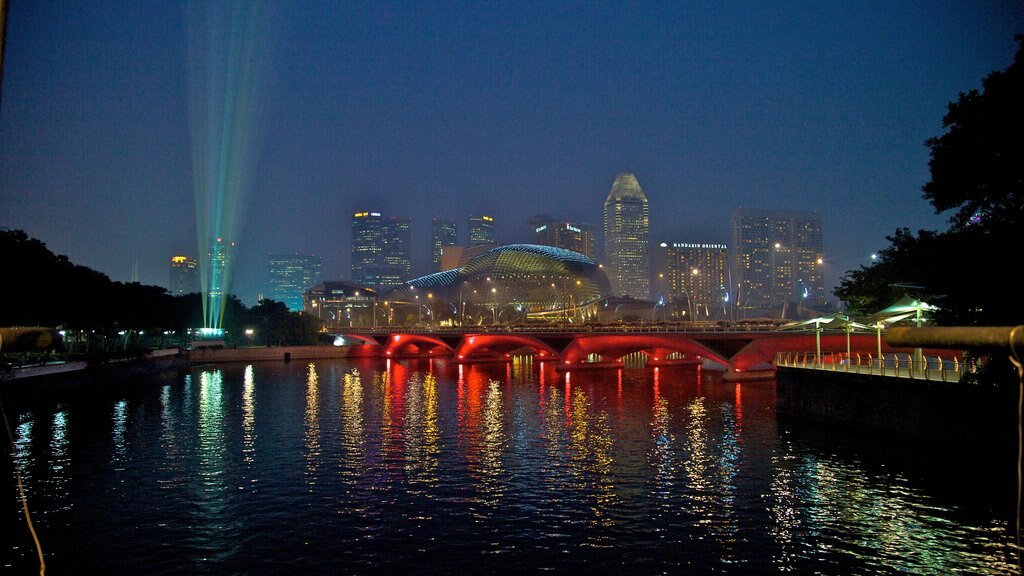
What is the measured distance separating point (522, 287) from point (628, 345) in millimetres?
94271

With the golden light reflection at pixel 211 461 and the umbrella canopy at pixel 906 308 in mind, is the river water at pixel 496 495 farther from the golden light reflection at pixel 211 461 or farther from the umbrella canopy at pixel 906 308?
the umbrella canopy at pixel 906 308

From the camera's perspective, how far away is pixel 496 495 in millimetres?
19766

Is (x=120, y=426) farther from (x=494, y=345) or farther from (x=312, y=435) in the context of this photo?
(x=494, y=345)

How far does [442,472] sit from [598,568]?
32.2ft

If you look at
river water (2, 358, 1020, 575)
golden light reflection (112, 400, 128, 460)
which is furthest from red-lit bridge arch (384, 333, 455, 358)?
river water (2, 358, 1020, 575)

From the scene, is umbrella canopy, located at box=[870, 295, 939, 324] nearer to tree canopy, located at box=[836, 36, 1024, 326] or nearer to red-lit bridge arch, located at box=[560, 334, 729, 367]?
tree canopy, located at box=[836, 36, 1024, 326]

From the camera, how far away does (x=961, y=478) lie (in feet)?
66.7

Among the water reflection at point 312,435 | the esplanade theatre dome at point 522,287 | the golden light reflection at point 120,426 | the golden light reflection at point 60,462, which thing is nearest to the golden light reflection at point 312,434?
the water reflection at point 312,435

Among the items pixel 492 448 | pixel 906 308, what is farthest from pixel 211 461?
pixel 906 308

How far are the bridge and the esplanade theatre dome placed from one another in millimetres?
42855

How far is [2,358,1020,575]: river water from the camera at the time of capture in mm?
14695

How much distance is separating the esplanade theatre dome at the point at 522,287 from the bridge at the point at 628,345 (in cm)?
4286

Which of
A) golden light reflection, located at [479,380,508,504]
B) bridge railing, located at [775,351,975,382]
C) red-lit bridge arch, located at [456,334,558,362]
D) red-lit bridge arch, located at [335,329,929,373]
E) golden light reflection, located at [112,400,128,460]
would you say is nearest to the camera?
golden light reflection, located at [479,380,508,504]

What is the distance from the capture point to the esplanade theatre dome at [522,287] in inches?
6220
